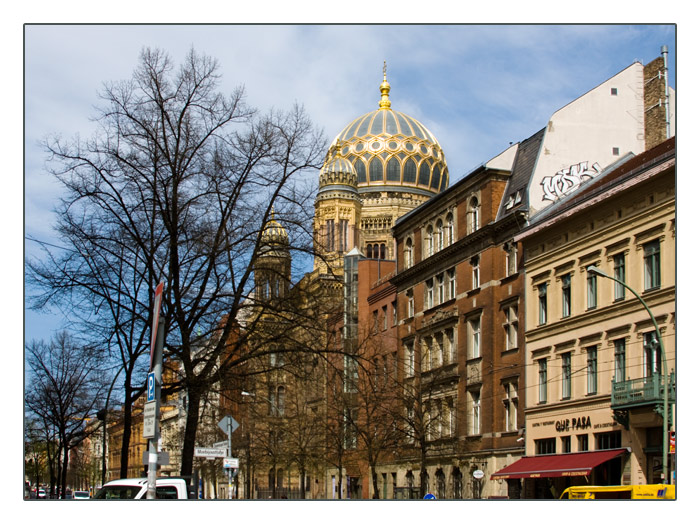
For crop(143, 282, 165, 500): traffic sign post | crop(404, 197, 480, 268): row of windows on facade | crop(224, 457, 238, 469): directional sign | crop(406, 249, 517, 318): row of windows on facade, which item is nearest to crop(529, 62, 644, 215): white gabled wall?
crop(406, 249, 517, 318): row of windows on facade

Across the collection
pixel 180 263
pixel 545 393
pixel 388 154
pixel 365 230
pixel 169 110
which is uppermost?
pixel 388 154

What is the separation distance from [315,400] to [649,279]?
3059 cm

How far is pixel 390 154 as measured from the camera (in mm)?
134375

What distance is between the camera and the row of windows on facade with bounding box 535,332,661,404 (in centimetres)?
3694

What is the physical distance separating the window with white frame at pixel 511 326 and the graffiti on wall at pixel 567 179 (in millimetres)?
5214

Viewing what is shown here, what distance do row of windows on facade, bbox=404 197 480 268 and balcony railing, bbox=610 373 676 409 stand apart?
1583 centimetres

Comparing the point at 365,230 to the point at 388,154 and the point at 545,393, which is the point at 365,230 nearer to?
the point at 388,154

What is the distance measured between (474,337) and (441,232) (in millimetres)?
7403

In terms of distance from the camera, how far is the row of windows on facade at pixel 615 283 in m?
37.2

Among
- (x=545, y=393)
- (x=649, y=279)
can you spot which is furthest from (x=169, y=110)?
(x=545, y=393)

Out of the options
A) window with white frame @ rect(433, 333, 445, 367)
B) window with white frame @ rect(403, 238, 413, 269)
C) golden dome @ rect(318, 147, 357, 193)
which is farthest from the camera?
golden dome @ rect(318, 147, 357, 193)

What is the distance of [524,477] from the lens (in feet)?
144

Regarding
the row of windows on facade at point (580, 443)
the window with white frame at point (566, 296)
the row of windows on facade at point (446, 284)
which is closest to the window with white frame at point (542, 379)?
the row of windows on facade at point (580, 443)

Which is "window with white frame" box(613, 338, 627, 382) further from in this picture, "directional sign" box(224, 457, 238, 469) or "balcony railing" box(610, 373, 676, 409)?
"directional sign" box(224, 457, 238, 469)
